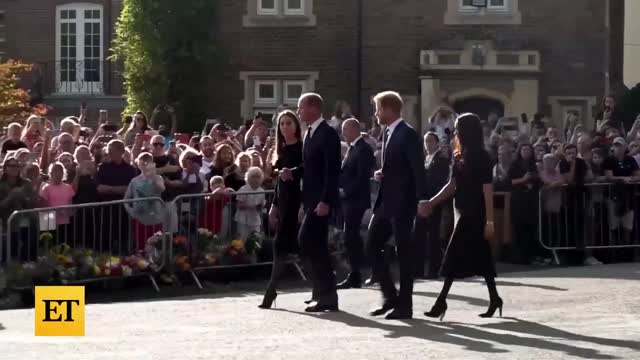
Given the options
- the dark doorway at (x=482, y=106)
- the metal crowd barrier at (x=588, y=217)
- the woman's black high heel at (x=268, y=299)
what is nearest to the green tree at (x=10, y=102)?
the dark doorway at (x=482, y=106)

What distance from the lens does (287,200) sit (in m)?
14.6

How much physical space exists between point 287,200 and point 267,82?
21704 millimetres

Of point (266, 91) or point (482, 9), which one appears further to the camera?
point (266, 91)

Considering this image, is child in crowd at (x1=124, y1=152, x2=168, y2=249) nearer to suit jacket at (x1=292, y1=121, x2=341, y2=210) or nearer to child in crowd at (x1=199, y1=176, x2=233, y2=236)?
child in crowd at (x1=199, y1=176, x2=233, y2=236)

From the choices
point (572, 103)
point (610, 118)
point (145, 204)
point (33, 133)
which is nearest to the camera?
point (145, 204)

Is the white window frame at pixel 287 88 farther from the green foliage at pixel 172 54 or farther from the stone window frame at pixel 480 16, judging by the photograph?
the stone window frame at pixel 480 16

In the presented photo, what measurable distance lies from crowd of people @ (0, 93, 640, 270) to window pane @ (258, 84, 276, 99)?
12.7 m

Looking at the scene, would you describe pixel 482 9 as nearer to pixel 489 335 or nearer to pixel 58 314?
pixel 489 335

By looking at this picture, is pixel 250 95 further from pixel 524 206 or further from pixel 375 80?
pixel 524 206

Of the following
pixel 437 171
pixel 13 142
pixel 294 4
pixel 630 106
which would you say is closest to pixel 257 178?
pixel 437 171

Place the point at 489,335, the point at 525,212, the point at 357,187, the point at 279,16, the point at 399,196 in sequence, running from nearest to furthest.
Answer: the point at 489,335
the point at 399,196
the point at 357,187
the point at 525,212
the point at 279,16

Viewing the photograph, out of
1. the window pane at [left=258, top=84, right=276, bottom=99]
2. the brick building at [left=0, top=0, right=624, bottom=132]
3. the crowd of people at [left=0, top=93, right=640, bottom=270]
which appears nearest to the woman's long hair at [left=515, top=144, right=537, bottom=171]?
the crowd of people at [left=0, top=93, right=640, bottom=270]

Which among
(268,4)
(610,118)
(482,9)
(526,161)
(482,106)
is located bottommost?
(526,161)

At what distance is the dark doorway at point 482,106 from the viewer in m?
35.2
